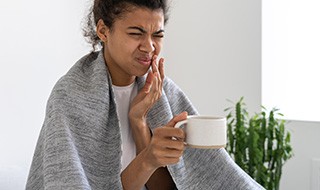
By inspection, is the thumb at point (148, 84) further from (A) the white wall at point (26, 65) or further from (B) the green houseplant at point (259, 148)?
(B) the green houseplant at point (259, 148)

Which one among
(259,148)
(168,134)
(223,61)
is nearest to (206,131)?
(168,134)

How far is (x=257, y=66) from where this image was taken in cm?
288

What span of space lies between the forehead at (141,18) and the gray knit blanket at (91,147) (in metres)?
0.14

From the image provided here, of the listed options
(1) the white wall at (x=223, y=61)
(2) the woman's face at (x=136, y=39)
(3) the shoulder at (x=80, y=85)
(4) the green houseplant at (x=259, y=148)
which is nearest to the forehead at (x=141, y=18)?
(2) the woman's face at (x=136, y=39)

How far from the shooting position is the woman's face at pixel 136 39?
1.47 m

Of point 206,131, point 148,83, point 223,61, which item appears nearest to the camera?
point 206,131

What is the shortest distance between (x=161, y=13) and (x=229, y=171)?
0.51 m

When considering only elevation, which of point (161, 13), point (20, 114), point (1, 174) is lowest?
point (1, 174)

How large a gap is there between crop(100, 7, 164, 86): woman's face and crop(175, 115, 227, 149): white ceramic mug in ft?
0.90

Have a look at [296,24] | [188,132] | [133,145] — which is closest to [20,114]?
[133,145]

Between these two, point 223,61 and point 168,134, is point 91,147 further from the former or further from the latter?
point 223,61

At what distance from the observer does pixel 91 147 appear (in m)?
1.46

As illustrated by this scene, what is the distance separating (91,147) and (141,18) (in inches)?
14.5

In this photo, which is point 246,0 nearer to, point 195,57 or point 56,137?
point 195,57
